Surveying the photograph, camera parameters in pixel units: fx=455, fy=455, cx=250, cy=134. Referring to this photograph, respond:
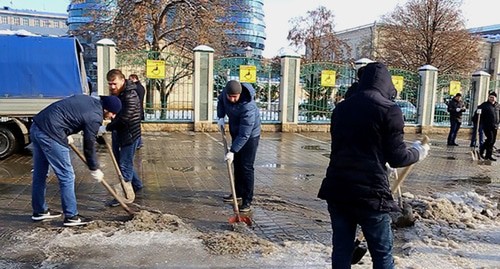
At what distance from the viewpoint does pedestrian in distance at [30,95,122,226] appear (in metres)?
4.88

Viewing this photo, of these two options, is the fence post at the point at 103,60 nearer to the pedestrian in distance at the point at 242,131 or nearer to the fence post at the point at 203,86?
the fence post at the point at 203,86

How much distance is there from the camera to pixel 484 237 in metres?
5.13

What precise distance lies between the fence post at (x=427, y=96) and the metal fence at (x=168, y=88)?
29.8 feet

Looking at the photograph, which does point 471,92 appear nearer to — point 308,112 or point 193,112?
point 308,112

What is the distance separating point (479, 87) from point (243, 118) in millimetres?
16591

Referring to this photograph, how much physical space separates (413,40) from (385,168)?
105 ft

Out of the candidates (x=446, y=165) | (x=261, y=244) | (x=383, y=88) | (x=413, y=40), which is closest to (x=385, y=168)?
(x=383, y=88)

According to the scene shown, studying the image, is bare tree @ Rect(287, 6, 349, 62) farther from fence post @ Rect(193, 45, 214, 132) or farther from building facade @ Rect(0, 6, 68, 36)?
building facade @ Rect(0, 6, 68, 36)

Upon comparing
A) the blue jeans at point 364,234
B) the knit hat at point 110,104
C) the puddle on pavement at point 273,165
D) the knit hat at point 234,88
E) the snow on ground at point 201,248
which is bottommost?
the puddle on pavement at point 273,165

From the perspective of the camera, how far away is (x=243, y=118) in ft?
18.7

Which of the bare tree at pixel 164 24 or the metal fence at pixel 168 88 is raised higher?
the bare tree at pixel 164 24

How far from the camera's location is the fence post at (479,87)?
62.4ft

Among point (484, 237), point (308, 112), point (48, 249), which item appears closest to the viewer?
point (48, 249)

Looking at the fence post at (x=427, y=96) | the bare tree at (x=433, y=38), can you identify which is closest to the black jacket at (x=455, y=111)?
the fence post at (x=427, y=96)
